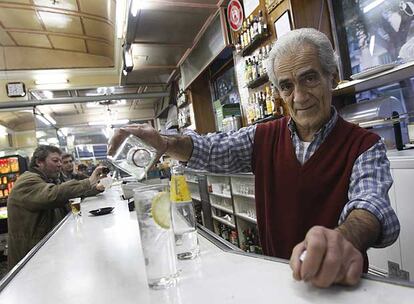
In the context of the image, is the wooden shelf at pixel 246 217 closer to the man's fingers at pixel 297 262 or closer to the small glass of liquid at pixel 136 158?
the small glass of liquid at pixel 136 158

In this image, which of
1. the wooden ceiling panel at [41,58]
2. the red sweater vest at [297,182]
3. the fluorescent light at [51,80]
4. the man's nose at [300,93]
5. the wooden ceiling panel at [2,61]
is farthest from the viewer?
the fluorescent light at [51,80]

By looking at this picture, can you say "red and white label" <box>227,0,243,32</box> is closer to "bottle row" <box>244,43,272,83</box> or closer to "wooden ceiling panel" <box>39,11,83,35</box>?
"bottle row" <box>244,43,272,83</box>

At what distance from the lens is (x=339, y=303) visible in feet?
1.73

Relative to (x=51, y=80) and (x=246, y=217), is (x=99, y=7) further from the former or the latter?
(x=246, y=217)

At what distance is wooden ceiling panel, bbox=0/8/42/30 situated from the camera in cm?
480

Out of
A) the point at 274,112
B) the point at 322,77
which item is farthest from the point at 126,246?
the point at 274,112

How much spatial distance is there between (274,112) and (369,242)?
2372 mm

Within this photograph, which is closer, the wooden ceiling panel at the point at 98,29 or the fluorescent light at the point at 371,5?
the fluorescent light at the point at 371,5

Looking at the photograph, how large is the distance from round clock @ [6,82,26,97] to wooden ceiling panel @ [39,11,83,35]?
1.97 m

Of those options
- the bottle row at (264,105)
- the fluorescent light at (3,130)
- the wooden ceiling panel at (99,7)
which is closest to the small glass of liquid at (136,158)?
the bottle row at (264,105)

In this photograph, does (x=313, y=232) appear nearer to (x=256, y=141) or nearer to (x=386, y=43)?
(x=256, y=141)

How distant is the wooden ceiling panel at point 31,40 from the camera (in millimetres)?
5777

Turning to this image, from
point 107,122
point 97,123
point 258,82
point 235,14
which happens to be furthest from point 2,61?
point 258,82

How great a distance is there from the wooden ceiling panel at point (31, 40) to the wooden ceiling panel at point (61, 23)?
0.52 meters
